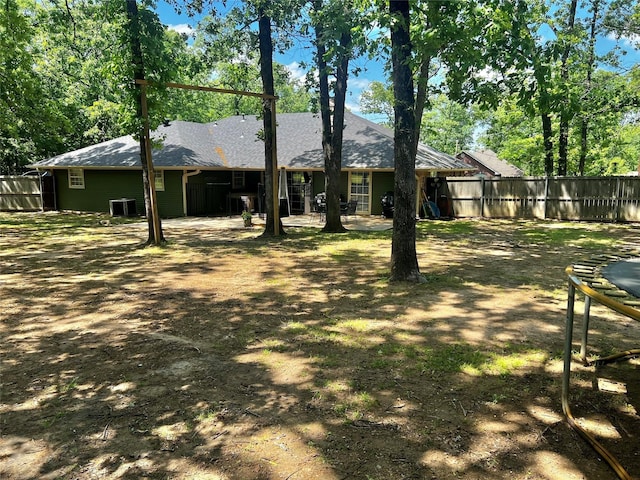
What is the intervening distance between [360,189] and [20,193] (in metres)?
15.4

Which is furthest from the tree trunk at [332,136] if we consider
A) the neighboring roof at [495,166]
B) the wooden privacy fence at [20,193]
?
the neighboring roof at [495,166]

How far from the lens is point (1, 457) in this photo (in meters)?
2.39

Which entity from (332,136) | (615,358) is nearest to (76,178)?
(332,136)

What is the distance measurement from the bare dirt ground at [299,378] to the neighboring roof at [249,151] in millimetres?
10141

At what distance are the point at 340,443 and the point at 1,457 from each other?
189 cm

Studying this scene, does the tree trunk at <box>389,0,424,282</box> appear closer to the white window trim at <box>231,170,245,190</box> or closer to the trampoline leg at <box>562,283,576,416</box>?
the trampoline leg at <box>562,283,576,416</box>

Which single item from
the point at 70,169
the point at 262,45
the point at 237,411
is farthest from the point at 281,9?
the point at 70,169

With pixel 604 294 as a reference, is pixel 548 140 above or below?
above

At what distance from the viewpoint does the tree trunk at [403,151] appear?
5.87 meters

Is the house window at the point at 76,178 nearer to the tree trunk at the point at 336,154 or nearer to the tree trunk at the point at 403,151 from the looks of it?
the tree trunk at the point at 336,154

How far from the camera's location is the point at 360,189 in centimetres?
1762

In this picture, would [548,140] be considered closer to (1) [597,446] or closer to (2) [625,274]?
(2) [625,274]

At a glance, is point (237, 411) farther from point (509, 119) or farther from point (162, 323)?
point (509, 119)

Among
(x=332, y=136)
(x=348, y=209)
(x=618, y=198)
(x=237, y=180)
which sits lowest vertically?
(x=348, y=209)
